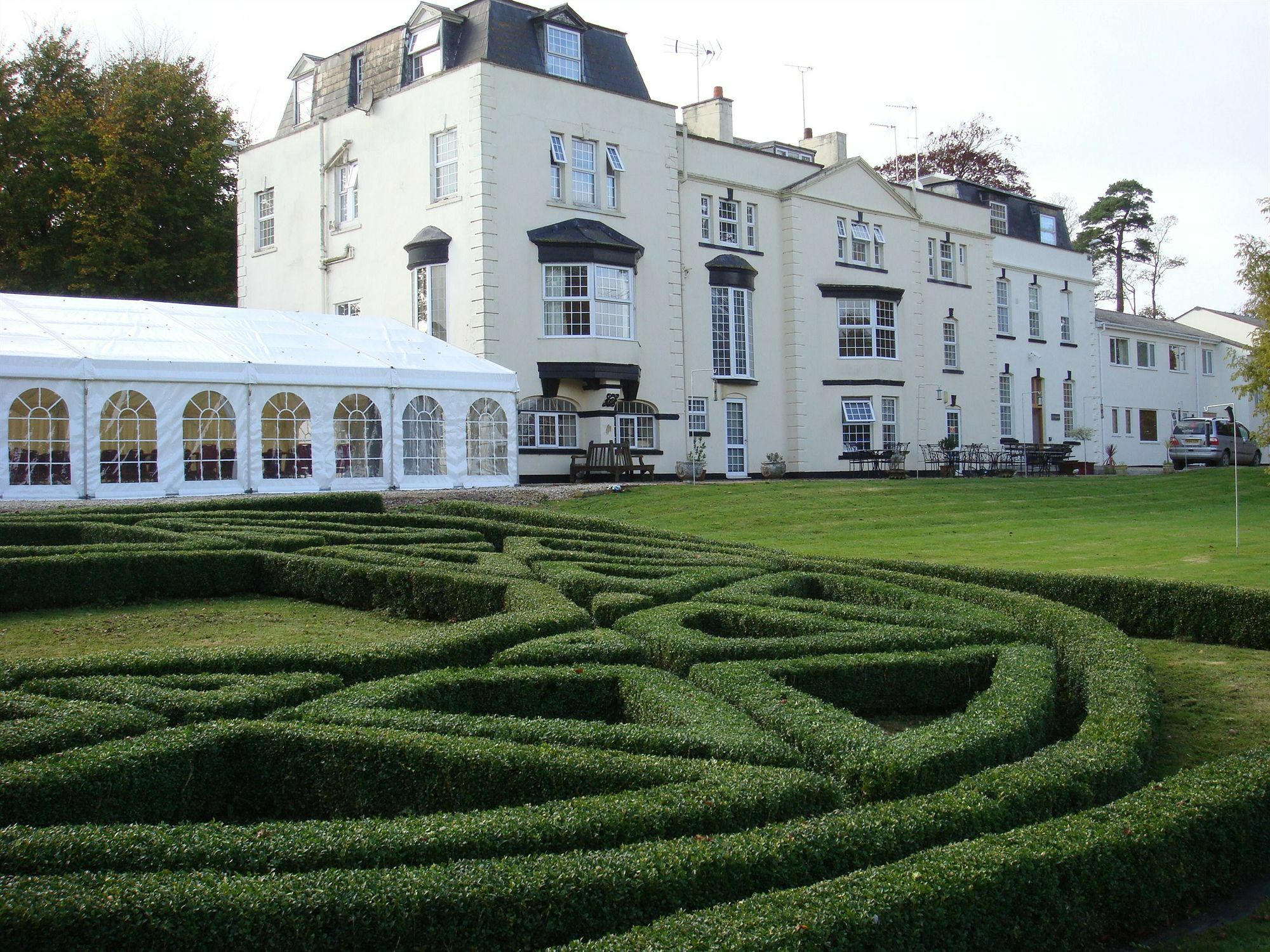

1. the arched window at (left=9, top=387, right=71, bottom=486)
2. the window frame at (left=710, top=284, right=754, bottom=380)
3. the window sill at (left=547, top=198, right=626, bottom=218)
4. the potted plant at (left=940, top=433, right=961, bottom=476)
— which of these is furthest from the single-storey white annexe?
the potted plant at (left=940, top=433, right=961, bottom=476)

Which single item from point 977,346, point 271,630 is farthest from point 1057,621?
point 977,346

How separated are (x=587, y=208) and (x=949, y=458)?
14.2m

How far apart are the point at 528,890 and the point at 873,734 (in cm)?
230

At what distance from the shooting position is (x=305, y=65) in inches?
1212

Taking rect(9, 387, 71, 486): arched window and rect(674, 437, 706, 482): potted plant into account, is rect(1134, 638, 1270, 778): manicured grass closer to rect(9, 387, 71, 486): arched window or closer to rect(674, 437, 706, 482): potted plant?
rect(9, 387, 71, 486): arched window

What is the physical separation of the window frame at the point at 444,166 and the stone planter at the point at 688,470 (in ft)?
27.7

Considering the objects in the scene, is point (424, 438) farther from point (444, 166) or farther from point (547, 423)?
point (444, 166)

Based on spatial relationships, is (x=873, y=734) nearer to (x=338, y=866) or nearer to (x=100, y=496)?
(x=338, y=866)

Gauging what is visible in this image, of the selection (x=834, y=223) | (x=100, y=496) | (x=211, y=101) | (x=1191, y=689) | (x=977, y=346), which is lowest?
(x=1191, y=689)

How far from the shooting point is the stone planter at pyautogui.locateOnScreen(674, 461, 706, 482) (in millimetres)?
26703

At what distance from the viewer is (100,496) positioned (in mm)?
17781

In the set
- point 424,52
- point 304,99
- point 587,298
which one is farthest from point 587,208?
point 304,99

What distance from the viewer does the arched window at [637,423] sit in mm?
27172

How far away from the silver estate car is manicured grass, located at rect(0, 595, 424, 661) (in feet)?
121
